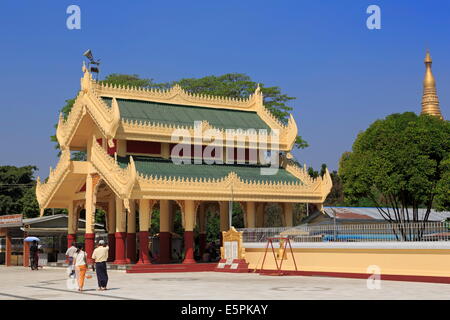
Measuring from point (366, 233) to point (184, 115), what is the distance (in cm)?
1793

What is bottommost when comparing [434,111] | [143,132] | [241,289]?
[241,289]

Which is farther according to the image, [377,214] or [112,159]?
[377,214]

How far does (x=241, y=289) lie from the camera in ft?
80.1

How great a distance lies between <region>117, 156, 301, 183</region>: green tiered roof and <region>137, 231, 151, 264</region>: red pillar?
3292 millimetres

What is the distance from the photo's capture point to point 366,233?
30.3 m

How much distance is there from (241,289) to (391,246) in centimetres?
763

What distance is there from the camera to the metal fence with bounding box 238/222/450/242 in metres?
27.6

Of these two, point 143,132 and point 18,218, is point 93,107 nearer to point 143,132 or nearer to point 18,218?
point 143,132

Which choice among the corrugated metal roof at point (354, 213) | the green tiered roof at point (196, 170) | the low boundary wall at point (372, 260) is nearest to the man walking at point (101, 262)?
the low boundary wall at point (372, 260)

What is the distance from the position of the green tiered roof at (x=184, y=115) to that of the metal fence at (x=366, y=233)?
982cm

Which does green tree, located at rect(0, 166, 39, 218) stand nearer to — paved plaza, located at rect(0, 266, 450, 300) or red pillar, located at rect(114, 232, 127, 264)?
red pillar, located at rect(114, 232, 127, 264)

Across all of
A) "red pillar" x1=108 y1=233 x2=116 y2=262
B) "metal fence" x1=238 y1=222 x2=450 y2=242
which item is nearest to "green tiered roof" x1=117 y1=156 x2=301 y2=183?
"metal fence" x1=238 y1=222 x2=450 y2=242

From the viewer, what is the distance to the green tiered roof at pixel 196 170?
40.5m
